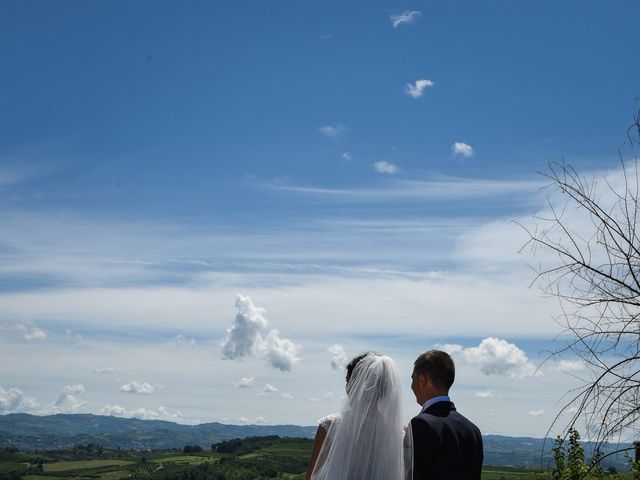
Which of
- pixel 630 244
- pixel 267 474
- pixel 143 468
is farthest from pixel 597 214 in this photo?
pixel 143 468

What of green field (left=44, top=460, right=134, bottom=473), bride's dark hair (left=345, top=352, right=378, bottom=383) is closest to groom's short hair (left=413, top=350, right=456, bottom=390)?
bride's dark hair (left=345, top=352, right=378, bottom=383)

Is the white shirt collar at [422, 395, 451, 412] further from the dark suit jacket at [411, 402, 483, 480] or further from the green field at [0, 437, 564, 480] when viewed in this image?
the green field at [0, 437, 564, 480]

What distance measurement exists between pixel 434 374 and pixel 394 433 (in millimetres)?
451

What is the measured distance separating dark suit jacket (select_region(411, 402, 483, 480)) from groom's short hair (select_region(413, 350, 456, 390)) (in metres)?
0.18

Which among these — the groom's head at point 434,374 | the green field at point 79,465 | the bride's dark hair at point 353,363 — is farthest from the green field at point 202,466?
the groom's head at point 434,374

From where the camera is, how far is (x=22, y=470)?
166 m

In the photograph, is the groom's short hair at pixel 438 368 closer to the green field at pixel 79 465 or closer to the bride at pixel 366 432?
the bride at pixel 366 432

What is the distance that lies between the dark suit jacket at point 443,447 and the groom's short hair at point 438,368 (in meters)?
0.18

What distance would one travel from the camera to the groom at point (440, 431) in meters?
3.75

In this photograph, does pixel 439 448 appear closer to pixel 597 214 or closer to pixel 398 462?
pixel 398 462

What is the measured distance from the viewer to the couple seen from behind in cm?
377

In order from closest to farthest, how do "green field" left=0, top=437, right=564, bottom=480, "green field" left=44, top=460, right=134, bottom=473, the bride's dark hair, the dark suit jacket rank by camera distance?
the dark suit jacket
the bride's dark hair
"green field" left=0, top=437, right=564, bottom=480
"green field" left=44, top=460, right=134, bottom=473

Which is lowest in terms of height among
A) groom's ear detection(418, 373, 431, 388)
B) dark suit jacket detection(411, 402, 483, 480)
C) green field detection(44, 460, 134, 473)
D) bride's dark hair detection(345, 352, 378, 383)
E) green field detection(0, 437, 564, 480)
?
green field detection(44, 460, 134, 473)

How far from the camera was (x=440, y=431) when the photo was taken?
377 cm
